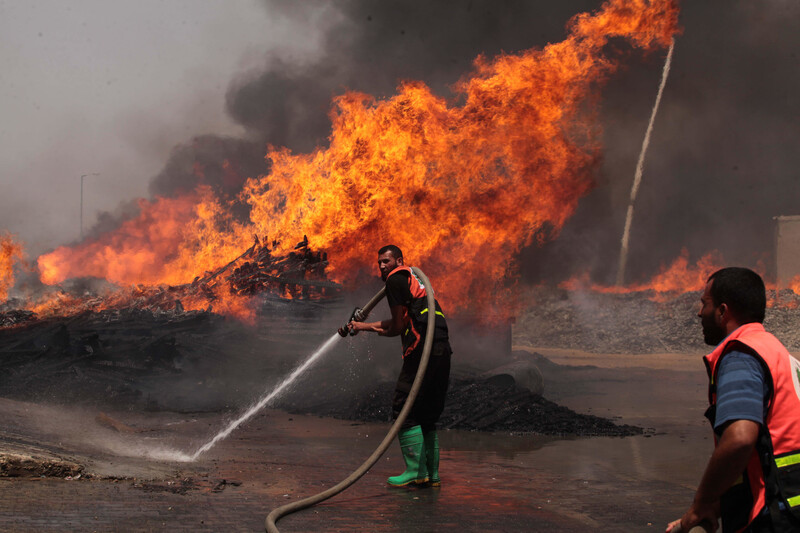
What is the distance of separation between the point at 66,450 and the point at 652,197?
31.3 metres

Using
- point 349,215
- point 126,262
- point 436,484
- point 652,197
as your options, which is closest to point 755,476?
point 436,484

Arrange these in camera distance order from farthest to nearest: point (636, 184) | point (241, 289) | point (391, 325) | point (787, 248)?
point (636, 184) < point (787, 248) < point (241, 289) < point (391, 325)

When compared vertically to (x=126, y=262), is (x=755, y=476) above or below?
below

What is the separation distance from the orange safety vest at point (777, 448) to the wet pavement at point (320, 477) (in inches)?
96.3

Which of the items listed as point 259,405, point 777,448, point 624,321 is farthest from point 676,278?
point 777,448

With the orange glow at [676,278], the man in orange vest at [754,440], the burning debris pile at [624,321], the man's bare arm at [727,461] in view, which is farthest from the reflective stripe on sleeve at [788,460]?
the orange glow at [676,278]

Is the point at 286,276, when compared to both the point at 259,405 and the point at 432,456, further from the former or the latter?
the point at 432,456

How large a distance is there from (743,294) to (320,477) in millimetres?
4432

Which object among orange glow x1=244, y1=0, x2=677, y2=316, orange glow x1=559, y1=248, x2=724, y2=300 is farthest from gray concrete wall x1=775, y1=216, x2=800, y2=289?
orange glow x1=244, y1=0, x2=677, y2=316

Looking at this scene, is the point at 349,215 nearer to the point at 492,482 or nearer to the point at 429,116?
the point at 429,116

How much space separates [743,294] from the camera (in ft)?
8.06

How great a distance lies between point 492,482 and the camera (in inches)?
239

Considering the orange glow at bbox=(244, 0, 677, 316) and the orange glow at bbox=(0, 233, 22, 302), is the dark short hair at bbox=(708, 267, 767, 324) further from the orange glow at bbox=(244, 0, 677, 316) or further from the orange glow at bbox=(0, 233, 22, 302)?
the orange glow at bbox=(0, 233, 22, 302)

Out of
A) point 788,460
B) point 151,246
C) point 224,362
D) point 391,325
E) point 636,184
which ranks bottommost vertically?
point 788,460
